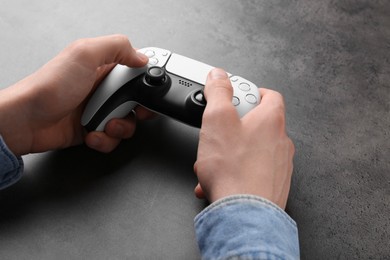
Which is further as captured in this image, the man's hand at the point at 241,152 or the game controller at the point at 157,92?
the game controller at the point at 157,92

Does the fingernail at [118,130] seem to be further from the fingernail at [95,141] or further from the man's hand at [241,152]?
the man's hand at [241,152]

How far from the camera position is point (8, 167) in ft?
1.78

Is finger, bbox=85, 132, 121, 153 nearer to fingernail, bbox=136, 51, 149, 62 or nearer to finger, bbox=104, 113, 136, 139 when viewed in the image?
finger, bbox=104, 113, 136, 139

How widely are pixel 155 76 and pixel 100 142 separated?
0.12 m

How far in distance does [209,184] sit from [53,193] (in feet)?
0.69

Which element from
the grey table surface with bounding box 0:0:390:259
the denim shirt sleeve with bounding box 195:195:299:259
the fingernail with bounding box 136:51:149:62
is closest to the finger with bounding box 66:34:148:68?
the fingernail with bounding box 136:51:149:62

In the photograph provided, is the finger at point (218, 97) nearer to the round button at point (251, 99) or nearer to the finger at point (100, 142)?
the round button at point (251, 99)

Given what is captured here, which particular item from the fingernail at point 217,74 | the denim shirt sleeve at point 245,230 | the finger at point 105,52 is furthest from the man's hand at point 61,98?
the denim shirt sleeve at point 245,230

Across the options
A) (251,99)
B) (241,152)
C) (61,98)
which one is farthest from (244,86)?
(61,98)

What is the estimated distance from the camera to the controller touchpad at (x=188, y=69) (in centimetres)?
61

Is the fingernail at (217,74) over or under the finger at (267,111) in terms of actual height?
over

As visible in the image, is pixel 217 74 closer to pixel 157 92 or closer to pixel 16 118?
pixel 157 92

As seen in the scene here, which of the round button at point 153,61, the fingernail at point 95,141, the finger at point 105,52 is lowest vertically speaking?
the fingernail at point 95,141

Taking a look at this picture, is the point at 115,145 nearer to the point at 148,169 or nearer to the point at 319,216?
the point at 148,169
